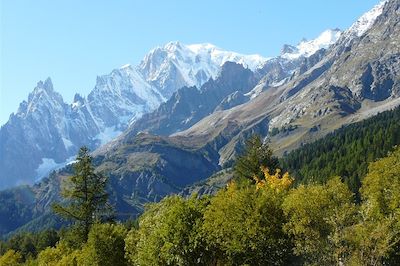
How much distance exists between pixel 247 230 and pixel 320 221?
25.6 ft

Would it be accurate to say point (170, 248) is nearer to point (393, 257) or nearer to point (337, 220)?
point (337, 220)

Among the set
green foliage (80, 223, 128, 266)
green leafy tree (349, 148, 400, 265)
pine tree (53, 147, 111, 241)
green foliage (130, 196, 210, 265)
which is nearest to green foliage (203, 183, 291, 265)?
green foliage (130, 196, 210, 265)

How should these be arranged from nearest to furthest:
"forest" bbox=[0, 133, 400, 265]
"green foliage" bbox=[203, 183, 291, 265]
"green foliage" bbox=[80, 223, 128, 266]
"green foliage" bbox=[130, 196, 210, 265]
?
"forest" bbox=[0, 133, 400, 265]
"green foliage" bbox=[203, 183, 291, 265]
"green foliage" bbox=[130, 196, 210, 265]
"green foliage" bbox=[80, 223, 128, 266]

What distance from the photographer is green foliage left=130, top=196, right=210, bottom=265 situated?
56.3m

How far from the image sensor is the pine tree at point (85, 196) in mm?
71812

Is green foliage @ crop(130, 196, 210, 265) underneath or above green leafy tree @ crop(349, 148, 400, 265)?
above

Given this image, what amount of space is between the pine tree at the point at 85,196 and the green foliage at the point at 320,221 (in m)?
28.8

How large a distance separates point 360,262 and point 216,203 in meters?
20.7

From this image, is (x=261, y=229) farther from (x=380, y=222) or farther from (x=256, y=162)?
(x=256, y=162)

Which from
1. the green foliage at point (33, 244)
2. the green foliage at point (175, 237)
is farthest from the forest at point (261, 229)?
the green foliage at point (33, 244)

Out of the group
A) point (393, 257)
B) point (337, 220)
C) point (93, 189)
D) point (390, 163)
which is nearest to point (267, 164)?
point (390, 163)

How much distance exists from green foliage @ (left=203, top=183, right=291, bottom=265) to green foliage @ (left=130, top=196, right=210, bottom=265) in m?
1.49

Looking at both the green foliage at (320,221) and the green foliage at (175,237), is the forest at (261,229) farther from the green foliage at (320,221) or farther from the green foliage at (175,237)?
the green foliage at (175,237)

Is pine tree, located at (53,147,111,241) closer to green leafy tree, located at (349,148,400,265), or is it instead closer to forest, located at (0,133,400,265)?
forest, located at (0,133,400,265)
